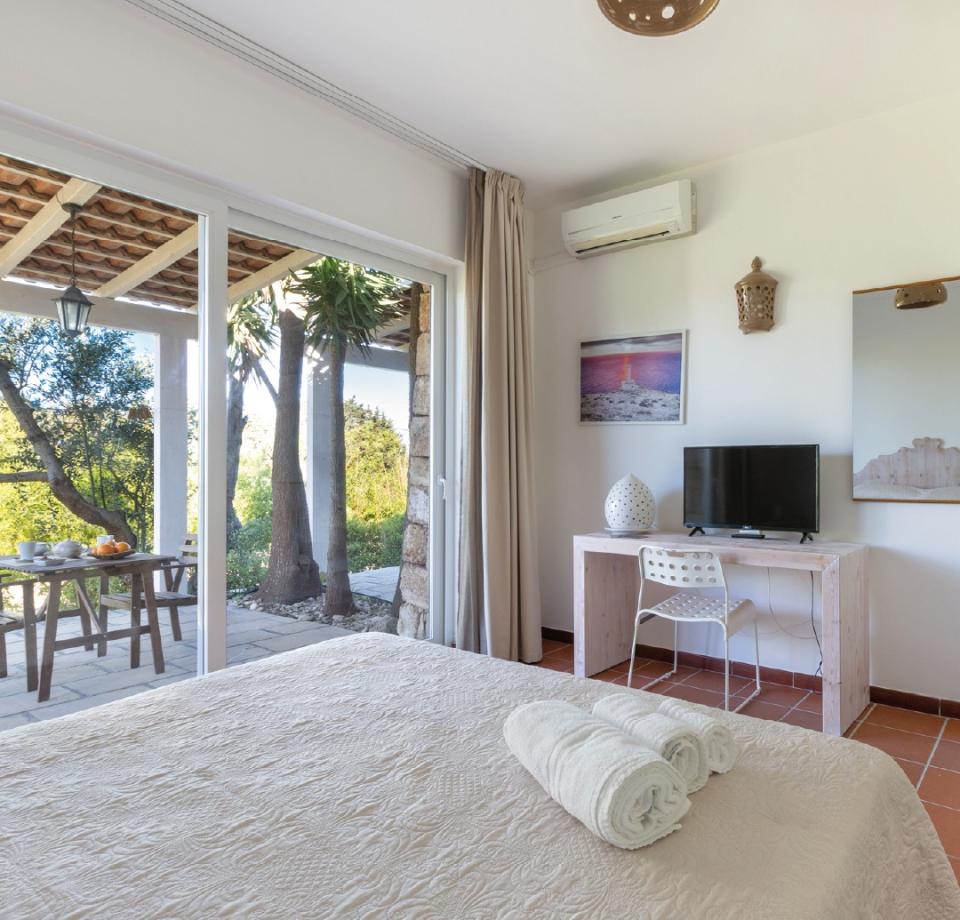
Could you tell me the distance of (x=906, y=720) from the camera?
9.43 ft

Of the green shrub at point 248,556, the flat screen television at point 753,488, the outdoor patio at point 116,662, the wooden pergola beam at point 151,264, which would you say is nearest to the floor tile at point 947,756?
the flat screen television at point 753,488

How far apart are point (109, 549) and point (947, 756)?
309 centimetres

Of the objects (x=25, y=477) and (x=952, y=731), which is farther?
(x=952, y=731)

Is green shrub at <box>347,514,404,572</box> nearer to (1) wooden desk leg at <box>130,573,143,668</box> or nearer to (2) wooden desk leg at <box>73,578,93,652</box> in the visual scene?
(1) wooden desk leg at <box>130,573,143,668</box>

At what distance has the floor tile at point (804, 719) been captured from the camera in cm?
282

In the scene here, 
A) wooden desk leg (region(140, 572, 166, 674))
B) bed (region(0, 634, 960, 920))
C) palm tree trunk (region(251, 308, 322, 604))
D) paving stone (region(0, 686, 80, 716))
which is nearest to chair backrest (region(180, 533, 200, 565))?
wooden desk leg (region(140, 572, 166, 674))

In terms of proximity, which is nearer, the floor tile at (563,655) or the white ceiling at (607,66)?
the white ceiling at (607,66)

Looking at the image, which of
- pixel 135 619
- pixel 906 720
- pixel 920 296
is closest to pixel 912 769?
pixel 906 720

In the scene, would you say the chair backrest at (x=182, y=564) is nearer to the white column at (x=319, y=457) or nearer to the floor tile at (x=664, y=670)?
the white column at (x=319, y=457)

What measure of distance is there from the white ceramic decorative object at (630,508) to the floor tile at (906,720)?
123 cm

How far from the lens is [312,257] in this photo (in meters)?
3.11

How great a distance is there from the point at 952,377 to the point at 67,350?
3357 millimetres

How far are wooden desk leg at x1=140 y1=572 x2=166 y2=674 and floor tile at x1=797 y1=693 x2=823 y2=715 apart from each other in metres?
2.62

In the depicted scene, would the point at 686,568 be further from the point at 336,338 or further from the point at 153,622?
the point at 153,622
